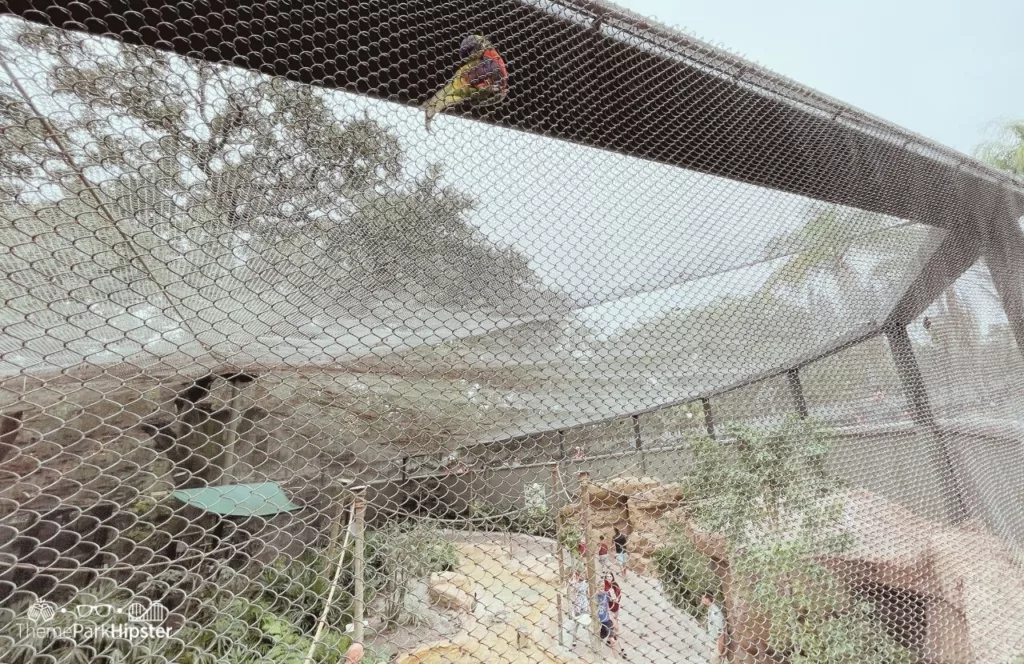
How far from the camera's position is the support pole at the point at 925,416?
1.38 meters

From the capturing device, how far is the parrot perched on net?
0.86 m

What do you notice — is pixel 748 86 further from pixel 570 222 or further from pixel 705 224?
pixel 570 222

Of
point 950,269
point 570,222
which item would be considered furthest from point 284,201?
point 950,269

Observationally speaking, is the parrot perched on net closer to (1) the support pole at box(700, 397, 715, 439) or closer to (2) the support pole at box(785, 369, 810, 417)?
(1) the support pole at box(700, 397, 715, 439)

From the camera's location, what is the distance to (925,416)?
1.39 meters

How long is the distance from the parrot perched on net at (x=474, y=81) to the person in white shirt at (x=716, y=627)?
2.16 m

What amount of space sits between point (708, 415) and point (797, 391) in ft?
0.81

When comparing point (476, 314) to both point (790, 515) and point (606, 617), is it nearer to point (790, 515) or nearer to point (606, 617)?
point (790, 515)

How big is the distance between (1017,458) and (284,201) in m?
2.32

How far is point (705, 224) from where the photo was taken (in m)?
1.13

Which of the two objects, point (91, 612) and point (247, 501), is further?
point (91, 612)

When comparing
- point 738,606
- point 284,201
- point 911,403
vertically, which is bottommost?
point 738,606

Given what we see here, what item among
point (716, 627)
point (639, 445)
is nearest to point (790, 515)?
point (639, 445)

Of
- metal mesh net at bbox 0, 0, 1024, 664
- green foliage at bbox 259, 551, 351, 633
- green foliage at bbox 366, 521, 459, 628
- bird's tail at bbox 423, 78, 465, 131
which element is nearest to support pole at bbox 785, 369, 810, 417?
metal mesh net at bbox 0, 0, 1024, 664
